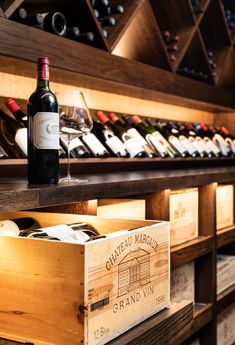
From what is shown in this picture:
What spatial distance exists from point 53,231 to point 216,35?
2.60 metres

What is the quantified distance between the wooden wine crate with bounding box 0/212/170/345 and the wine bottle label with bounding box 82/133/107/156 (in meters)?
0.95

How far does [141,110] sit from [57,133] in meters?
1.62

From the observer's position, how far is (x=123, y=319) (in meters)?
1.18

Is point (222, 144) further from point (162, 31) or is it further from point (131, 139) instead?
point (131, 139)

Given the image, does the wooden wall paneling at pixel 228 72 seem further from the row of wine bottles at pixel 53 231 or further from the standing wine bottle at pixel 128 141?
the row of wine bottles at pixel 53 231

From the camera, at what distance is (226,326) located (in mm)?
2711

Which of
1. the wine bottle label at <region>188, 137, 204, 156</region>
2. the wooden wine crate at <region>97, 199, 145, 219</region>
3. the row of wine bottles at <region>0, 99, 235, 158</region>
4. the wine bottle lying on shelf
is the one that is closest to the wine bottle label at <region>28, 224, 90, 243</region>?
the row of wine bottles at <region>0, 99, 235, 158</region>

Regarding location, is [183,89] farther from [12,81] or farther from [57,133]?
[57,133]

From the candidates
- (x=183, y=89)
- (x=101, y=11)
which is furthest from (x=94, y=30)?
(x=183, y=89)

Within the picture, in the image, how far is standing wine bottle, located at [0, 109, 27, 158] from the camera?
1.82m

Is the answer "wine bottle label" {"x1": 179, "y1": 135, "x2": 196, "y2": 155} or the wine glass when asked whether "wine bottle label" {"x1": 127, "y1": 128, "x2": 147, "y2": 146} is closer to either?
"wine bottle label" {"x1": 179, "y1": 135, "x2": 196, "y2": 155}

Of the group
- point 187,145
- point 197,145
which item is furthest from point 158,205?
point 197,145

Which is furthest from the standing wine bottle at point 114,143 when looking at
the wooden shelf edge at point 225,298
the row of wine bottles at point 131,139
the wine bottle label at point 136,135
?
the wooden shelf edge at point 225,298

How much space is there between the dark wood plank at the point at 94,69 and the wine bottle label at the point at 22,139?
0.25 m
